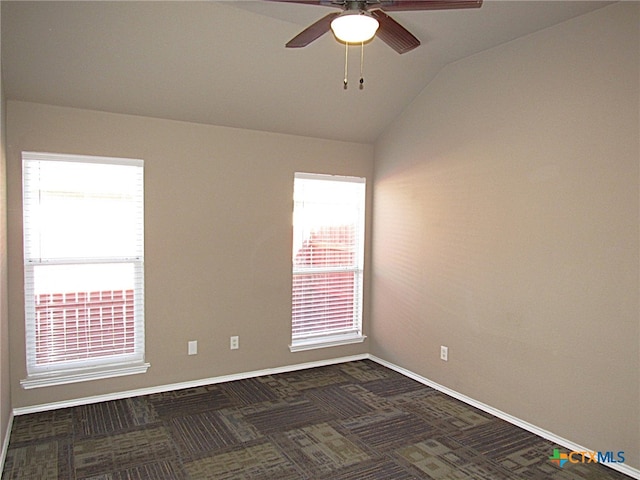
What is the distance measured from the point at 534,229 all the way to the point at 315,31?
6.78ft

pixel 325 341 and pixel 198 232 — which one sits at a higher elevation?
pixel 198 232

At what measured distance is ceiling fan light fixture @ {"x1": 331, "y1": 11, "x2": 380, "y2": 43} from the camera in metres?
2.01

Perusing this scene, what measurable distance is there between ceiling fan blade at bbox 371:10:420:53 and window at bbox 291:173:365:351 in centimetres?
221

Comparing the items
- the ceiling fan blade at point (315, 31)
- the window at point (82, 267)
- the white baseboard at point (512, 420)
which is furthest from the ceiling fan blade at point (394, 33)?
the white baseboard at point (512, 420)

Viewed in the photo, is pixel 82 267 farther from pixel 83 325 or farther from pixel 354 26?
pixel 354 26

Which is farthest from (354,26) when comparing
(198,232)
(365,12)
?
(198,232)

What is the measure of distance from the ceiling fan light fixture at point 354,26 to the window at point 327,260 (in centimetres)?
248

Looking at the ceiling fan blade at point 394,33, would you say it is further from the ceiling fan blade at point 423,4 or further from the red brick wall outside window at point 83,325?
the red brick wall outside window at point 83,325

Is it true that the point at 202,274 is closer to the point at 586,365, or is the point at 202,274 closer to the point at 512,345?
the point at 512,345

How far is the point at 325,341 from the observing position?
4.82 meters

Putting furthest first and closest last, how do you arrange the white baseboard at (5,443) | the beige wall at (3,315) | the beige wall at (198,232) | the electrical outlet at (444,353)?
the electrical outlet at (444,353) → the beige wall at (198,232) → the beige wall at (3,315) → the white baseboard at (5,443)

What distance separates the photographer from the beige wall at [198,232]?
3.48 meters

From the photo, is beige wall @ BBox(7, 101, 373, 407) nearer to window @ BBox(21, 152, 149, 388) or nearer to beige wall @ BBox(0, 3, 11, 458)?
window @ BBox(21, 152, 149, 388)

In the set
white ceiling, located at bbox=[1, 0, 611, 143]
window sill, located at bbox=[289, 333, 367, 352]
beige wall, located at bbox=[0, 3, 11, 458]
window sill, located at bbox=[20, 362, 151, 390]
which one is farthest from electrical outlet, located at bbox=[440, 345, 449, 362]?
beige wall, located at bbox=[0, 3, 11, 458]
